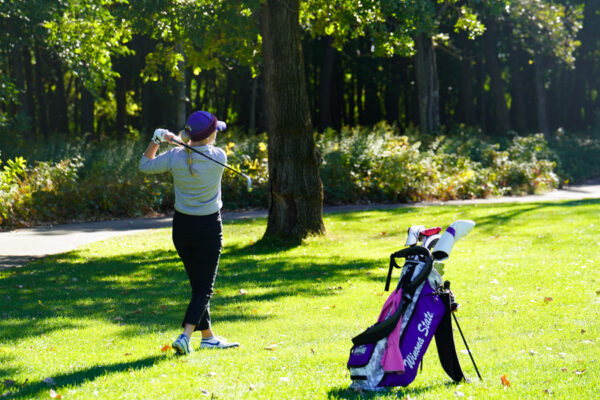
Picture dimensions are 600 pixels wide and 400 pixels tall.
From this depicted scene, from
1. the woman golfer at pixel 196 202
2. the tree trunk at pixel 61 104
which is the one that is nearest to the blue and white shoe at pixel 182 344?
the woman golfer at pixel 196 202

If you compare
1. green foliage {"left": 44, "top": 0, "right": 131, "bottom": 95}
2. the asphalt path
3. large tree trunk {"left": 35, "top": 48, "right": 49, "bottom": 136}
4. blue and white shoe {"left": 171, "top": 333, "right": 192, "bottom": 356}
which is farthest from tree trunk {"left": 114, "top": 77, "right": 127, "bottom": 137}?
blue and white shoe {"left": 171, "top": 333, "right": 192, "bottom": 356}

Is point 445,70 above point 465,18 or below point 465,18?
above

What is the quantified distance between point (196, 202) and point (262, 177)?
44.9 ft

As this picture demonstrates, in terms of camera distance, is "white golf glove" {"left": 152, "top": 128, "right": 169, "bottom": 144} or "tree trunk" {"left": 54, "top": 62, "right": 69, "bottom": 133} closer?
"white golf glove" {"left": 152, "top": 128, "right": 169, "bottom": 144}

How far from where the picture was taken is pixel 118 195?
17453mm

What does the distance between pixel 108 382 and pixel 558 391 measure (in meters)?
3.03

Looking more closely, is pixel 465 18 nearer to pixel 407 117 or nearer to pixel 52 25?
pixel 52 25

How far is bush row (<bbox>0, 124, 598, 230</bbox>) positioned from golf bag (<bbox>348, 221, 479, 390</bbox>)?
479 inches

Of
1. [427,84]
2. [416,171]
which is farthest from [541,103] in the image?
[416,171]

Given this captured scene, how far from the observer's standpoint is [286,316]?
26.3 feet

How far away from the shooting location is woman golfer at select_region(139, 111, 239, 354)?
587cm

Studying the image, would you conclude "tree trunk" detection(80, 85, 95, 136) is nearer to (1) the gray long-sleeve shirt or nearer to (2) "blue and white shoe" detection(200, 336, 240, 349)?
(2) "blue and white shoe" detection(200, 336, 240, 349)

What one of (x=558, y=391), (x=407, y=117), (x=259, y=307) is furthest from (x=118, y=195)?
(x=407, y=117)

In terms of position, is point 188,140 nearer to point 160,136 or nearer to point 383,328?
point 160,136
